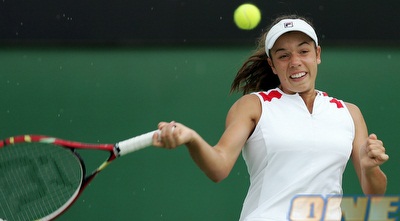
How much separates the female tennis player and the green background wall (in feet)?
3.75

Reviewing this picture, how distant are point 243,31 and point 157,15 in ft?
1.33

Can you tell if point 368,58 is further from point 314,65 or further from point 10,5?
point 10,5

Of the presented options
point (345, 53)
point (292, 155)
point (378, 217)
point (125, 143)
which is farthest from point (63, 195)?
point (345, 53)

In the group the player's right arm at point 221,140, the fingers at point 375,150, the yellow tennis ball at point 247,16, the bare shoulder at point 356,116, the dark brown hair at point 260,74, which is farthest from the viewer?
the yellow tennis ball at point 247,16

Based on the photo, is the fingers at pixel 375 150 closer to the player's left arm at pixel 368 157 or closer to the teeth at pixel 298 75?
the player's left arm at pixel 368 157

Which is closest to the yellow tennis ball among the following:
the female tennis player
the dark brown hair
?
the dark brown hair

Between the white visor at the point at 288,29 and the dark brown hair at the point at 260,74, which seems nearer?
the white visor at the point at 288,29

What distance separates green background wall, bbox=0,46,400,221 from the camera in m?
4.00

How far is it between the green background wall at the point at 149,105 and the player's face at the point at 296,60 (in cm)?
118

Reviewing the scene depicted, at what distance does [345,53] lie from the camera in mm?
4043

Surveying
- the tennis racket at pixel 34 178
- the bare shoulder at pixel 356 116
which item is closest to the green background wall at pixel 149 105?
the tennis racket at pixel 34 178

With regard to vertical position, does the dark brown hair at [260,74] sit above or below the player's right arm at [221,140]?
above

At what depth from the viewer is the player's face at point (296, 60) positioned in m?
2.80

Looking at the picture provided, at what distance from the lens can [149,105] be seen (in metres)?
4.01
